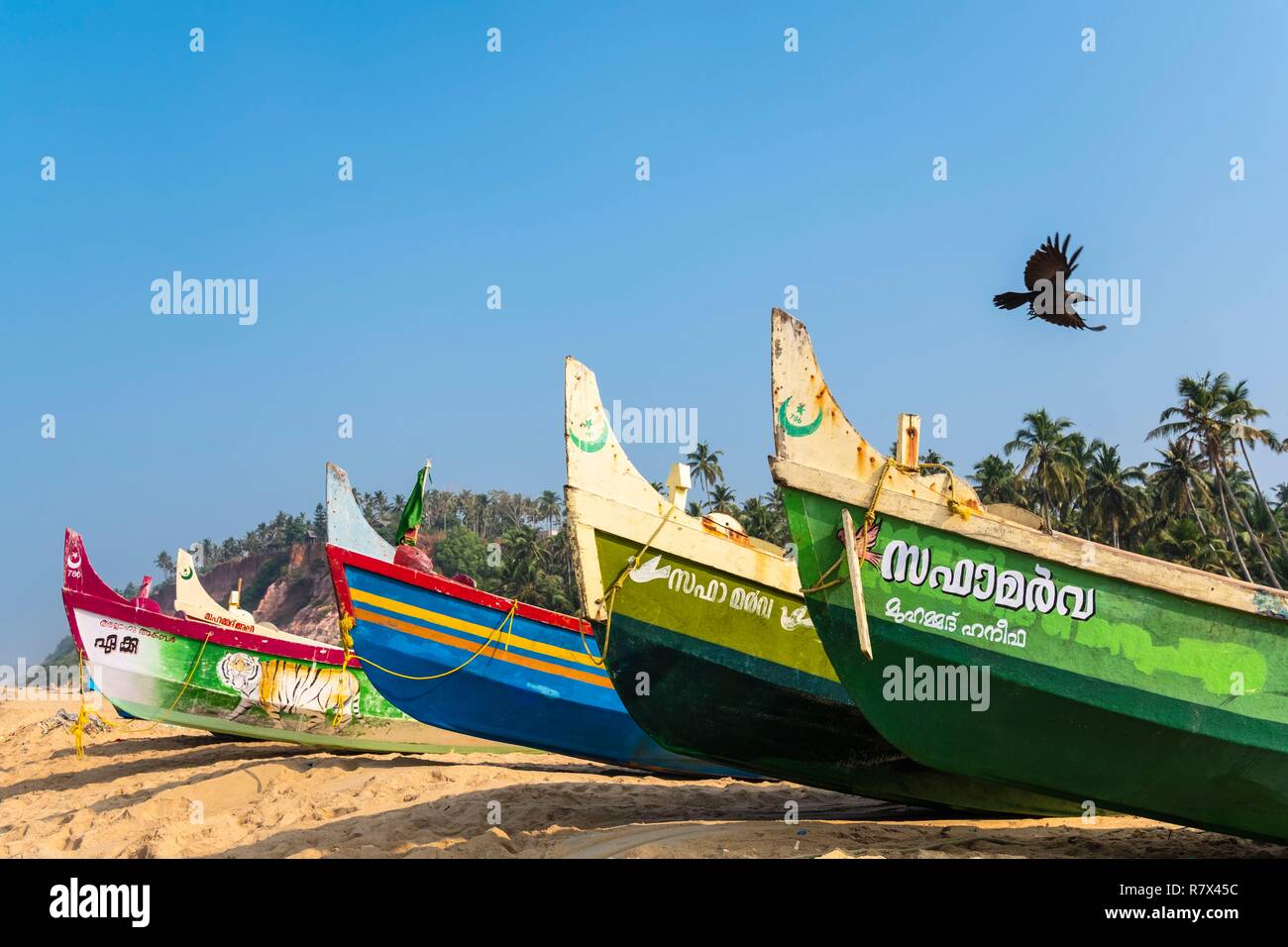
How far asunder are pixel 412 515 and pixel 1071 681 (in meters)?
8.85

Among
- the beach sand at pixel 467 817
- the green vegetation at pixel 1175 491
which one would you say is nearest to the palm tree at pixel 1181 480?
the green vegetation at pixel 1175 491

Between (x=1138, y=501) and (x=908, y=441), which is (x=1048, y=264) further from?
(x=1138, y=501)

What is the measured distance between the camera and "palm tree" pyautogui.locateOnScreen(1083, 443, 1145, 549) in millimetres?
44781


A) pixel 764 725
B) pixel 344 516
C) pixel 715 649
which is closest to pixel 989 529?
pixel 715 649

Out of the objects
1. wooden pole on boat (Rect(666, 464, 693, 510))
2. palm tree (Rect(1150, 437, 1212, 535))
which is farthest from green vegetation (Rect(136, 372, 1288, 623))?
wooden pole on boat (Rect(666, 464, 693, 510))

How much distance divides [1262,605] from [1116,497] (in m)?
41.5

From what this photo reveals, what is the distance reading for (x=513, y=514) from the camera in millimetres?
96750

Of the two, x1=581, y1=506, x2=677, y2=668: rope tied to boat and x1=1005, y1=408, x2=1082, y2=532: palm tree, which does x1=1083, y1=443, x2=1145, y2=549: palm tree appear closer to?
x1=1005, y1=408, x2=1082, y2=532: palm tree

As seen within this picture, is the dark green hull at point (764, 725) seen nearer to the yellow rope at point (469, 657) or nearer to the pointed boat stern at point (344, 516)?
the yellow rope at point (469, 657)

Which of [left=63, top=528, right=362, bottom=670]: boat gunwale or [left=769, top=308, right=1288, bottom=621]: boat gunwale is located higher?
[left=769, top=308, right=1288, bottom=621]: boat gunwale

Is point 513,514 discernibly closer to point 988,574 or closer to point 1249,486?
point 1249,486

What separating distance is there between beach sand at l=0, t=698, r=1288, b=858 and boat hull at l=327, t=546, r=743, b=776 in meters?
0.53

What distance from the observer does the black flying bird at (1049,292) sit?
8102mm
